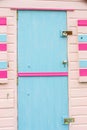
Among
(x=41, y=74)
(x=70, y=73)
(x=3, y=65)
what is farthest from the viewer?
(x=70, y=73)

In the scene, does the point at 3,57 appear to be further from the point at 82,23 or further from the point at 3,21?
the point at 82,23

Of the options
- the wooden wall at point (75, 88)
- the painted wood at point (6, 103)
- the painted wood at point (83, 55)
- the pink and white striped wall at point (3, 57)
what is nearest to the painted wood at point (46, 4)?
the wooden wall at point (75, 88)

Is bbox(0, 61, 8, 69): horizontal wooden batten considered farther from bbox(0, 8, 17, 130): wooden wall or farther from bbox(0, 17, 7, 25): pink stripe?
bbox(0, 17, 7, 25): pink stripe

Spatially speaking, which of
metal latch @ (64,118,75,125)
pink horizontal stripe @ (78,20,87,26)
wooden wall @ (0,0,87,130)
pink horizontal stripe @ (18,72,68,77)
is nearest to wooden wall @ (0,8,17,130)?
wooden wall @ (0,0,87,130)

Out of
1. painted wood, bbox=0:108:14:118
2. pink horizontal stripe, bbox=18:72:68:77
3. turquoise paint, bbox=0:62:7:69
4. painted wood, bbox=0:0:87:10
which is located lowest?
painted wood, bbox=0:108:14:118

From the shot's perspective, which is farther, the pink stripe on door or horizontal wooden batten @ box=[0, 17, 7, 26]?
the pink stripe on door

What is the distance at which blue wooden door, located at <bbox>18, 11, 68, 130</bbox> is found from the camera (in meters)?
5.53

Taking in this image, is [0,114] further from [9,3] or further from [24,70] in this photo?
[9,3]

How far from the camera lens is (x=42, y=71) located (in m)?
5.57

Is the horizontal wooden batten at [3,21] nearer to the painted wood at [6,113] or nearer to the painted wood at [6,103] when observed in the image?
the painted wood at [6,103]

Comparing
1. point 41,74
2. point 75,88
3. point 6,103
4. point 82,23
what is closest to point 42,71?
point 41,74

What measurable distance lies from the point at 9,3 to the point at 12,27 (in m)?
0.33

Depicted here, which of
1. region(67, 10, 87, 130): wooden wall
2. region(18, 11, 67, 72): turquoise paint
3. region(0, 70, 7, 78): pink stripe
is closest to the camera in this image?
region(0, 70, 7, 78): pink stripe

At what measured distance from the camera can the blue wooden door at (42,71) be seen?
5.53m
